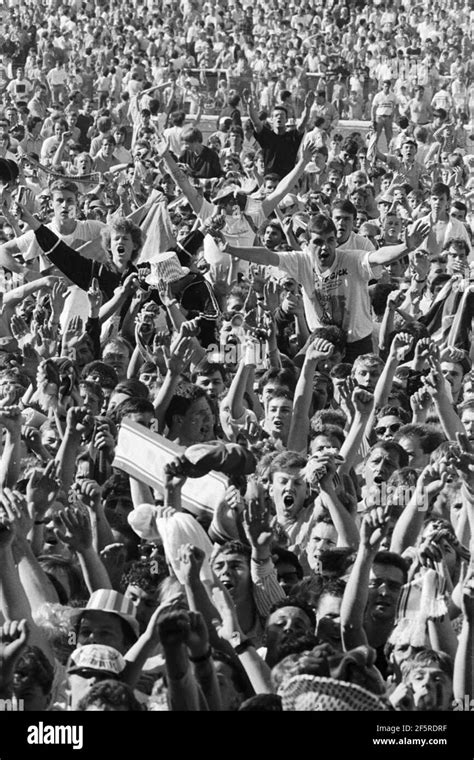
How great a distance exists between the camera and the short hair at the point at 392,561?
5.82 meters

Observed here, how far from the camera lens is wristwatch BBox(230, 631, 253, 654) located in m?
5.31

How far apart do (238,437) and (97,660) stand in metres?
2.88

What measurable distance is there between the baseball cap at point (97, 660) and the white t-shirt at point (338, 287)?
4280 mm

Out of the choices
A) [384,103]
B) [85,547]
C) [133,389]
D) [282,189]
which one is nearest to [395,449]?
[133,389]

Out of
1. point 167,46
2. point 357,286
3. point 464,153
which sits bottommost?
point 357,286

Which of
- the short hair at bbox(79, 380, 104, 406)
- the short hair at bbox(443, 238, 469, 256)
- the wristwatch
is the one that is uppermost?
the short hair at bbox(443, 238, 469, 256)

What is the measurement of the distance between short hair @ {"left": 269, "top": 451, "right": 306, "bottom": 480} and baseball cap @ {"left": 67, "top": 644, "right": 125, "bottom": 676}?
190 centimetres

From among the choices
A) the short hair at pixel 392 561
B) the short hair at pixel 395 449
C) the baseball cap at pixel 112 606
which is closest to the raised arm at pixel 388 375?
the short hair at pixel 395 449

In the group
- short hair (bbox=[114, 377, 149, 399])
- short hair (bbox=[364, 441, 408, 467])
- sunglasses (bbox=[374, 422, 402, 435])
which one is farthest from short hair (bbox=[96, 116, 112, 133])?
short hair (bbox=[364, 441, 408, 467])
